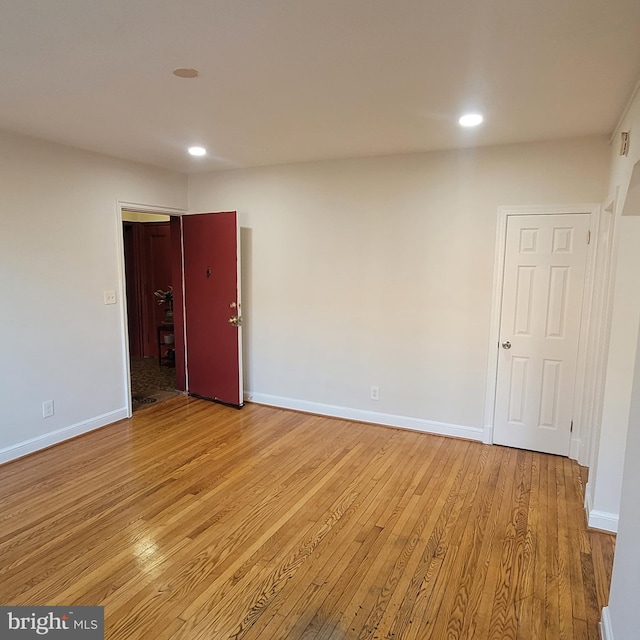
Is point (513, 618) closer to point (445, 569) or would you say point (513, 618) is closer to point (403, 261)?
point (445, 569)

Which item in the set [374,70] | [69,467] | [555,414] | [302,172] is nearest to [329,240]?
[302,172]

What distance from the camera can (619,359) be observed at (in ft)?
8.04

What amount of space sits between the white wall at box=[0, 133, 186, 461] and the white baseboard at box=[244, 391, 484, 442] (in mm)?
1469

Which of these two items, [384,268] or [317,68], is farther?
[384,268]

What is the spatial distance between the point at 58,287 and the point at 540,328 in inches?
154

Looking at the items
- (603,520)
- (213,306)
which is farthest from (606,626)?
(213,306)

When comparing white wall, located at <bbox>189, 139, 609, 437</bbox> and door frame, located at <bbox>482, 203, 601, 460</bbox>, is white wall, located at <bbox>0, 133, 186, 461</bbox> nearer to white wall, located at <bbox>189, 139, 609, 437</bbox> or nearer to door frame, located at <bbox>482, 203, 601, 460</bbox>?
white wall, located at <bbox>189, 139, 609, 437</bbox>

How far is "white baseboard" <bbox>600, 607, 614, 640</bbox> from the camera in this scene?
5.69 ft

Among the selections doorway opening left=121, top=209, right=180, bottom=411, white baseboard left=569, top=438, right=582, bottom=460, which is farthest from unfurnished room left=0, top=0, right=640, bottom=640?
doorway opening left=121, top=209, right=180, bottom=411

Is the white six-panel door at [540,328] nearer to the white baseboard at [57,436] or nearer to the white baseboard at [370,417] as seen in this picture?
the white baseboard at [370,417]

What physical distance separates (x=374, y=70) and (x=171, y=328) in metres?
5.30

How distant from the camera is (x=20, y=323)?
3402mm

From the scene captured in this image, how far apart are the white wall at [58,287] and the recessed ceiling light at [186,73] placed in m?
1.87

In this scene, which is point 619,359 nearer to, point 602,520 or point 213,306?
point 602,520
